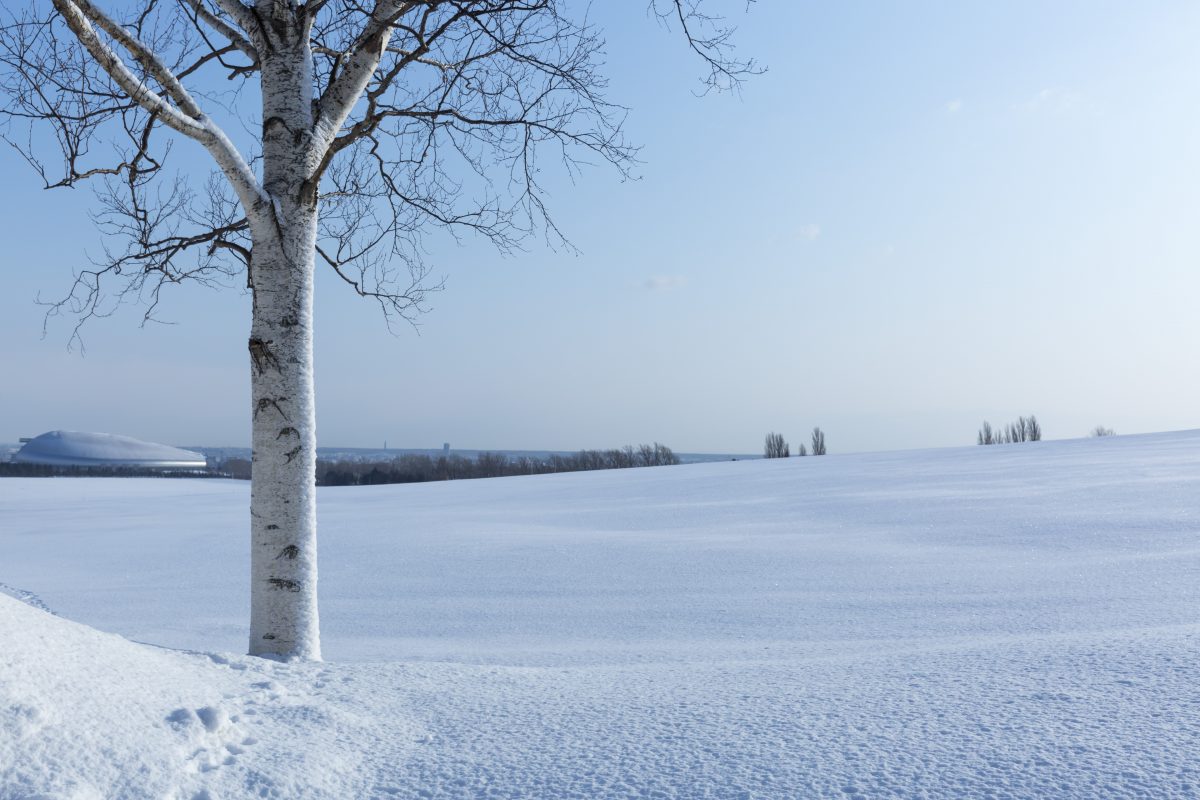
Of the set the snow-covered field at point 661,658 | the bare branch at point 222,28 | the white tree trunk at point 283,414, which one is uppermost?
the bare branch at point 222,28

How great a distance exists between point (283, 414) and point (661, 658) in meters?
2.05

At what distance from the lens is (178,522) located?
12.6m

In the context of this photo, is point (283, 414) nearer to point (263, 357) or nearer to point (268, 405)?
point (268, 405)

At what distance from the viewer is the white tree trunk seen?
142 inches

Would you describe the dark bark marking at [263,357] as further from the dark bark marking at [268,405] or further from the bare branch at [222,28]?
the bare branch at [222,28]

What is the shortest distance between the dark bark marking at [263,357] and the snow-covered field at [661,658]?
3.92 ft

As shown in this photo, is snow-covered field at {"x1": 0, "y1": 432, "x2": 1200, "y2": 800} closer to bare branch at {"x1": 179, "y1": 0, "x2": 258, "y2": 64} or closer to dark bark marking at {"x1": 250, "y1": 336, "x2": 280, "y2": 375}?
dark bark marking at {"x1": 250, "y1": 336, "x2": 280, "y2": 375}

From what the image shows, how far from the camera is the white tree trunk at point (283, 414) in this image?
3613 mm

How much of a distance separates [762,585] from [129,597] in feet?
16.6

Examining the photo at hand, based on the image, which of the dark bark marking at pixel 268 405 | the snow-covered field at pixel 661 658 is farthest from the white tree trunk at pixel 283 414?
the snow-covered field at pixel 661 658

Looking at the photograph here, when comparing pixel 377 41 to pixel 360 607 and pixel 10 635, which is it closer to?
pixel 10 635

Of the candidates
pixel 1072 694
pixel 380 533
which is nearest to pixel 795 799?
pixel 1072 694

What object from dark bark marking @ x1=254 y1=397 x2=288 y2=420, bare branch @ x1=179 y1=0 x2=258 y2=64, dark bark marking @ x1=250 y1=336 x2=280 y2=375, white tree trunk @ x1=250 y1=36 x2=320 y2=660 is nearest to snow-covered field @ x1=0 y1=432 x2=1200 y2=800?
white tree trunk @ x1=250 y1=36 x2=320 y2=660

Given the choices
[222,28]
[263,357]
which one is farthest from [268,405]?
[222,28]
